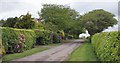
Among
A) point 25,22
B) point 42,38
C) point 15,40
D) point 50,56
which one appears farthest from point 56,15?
point 50,56

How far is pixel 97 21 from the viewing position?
6512cm

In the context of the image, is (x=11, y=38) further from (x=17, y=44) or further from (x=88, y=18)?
(x=88, y=18)

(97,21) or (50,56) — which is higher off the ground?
(97,21)

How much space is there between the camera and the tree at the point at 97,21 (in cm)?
6425

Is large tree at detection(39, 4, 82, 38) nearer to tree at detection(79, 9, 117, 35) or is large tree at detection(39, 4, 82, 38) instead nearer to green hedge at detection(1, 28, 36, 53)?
tree at detection(79, 9, 117, 35)

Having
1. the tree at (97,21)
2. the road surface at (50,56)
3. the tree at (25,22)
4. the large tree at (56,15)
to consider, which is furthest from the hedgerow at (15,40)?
the tree at (97,21)

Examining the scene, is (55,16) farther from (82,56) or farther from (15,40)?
(82,56)

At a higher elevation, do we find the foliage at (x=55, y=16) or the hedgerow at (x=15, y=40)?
the foliage at (x=55, y=16)

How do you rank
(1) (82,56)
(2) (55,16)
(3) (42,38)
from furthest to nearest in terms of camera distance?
(2) (55,16)
(3) (42,38)
(1) (82,56)

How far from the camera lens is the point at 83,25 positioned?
66062 millimetres

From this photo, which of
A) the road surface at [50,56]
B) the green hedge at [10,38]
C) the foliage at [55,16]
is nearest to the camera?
the road surface at [50,56]

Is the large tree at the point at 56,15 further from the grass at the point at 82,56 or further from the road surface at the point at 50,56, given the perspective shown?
the grass at the point at 82,56

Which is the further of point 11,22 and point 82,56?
point 11,22

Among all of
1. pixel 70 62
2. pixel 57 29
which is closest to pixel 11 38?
pixel 70 62
